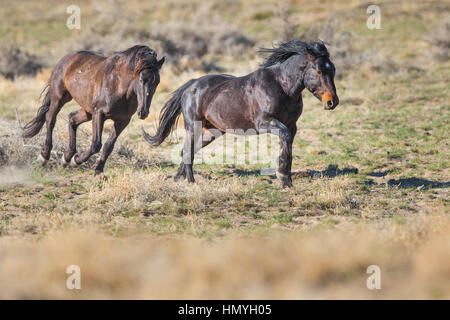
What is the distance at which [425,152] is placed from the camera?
958 centimetres

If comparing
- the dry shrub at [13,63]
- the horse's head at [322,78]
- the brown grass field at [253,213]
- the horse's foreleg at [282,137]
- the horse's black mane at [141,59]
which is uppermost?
the dry shrub at [13,63]

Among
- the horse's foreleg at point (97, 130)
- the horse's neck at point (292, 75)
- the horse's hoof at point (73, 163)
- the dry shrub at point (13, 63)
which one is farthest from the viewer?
the dry shrub at point (13, 63)

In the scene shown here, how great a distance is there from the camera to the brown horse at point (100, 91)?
7645mm

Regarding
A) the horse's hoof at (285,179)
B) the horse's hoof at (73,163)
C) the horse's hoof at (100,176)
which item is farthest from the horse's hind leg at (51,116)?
the horse's hoof at (285,179)

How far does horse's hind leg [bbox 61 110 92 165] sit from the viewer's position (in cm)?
882

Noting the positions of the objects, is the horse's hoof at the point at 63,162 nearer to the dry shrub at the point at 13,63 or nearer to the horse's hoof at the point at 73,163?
the horse's hoof at the point at 73,163

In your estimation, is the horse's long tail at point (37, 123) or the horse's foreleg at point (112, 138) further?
the horse's long tail at point (37, 123)

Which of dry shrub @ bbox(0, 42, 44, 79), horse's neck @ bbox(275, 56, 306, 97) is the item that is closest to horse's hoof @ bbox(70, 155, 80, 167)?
horse's neck @ bbox(275, 56, 306, 97)

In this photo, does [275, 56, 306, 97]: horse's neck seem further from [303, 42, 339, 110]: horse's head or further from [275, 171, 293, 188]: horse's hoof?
[275, 171, 293, 188]: horse's hoof

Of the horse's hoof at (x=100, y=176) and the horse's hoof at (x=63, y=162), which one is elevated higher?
the horse's hoof at (x=63, y=162)

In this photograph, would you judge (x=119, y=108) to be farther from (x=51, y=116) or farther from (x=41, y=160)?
(x=41, y=160)

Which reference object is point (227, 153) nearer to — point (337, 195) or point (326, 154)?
point (326, 154)

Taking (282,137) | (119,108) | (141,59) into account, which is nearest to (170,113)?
(119,108)
